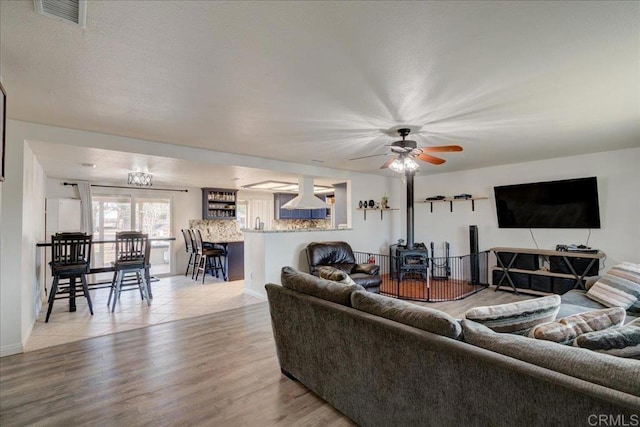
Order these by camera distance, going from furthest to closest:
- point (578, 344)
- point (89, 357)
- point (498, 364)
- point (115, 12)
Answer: point (89, 357)
point (115, 12)
point (578, 344)
point (498, 364)

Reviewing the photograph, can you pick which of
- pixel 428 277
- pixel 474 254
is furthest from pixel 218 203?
pixel 474 254

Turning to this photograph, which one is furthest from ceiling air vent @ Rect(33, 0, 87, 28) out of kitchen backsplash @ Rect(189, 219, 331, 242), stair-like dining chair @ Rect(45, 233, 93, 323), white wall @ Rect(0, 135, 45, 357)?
kitchen backsplash @ Rect(189, 219, 331, 242)

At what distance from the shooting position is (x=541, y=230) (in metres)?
5.58

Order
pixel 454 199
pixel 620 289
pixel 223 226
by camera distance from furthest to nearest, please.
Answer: pixel 223 226 < pixel 454 199 < pixel 620 289

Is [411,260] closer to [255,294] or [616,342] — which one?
[255,294]

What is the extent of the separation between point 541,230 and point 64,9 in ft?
22.5

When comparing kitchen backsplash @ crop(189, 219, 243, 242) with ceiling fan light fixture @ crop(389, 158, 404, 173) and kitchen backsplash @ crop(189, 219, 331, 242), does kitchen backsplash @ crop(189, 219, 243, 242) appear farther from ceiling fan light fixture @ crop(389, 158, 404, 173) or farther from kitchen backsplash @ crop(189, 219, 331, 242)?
ceiling fan light fixture @ crop(389, 158, 404, 173)

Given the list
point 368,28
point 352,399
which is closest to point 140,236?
point 352,399

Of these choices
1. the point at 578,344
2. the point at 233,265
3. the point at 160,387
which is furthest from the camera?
the point at 233,265

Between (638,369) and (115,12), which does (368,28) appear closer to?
(115,12)

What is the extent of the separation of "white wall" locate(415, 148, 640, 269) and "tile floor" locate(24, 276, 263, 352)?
4525mm

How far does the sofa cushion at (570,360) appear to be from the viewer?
102 centimetres

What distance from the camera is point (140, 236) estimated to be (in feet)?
16.6

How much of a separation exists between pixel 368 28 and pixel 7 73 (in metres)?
2.58
